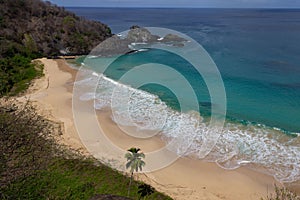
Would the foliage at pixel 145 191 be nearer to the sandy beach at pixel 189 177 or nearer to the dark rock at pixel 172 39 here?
the sandy beach at pixel 189 177

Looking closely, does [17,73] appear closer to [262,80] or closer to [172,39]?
[262,80]

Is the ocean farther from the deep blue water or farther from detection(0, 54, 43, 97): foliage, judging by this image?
detection(0, 54, 43, 97): foliage

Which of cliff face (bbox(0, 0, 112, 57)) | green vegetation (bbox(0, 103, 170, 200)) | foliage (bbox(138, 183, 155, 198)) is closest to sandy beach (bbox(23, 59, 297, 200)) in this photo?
foliage (bbox(138, 183, 155, 198))

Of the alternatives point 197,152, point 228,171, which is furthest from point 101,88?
point 228,171

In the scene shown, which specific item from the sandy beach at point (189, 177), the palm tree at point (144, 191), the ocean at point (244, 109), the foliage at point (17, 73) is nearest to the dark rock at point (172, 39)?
the ocean at point (244, 109)

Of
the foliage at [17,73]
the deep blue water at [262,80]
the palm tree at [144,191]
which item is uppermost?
the deep blue water at [262,80]

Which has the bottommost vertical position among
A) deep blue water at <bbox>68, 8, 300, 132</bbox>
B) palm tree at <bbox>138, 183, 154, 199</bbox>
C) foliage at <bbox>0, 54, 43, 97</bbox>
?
foliage at <bbox>0, 54, 43, 97</bbox>
